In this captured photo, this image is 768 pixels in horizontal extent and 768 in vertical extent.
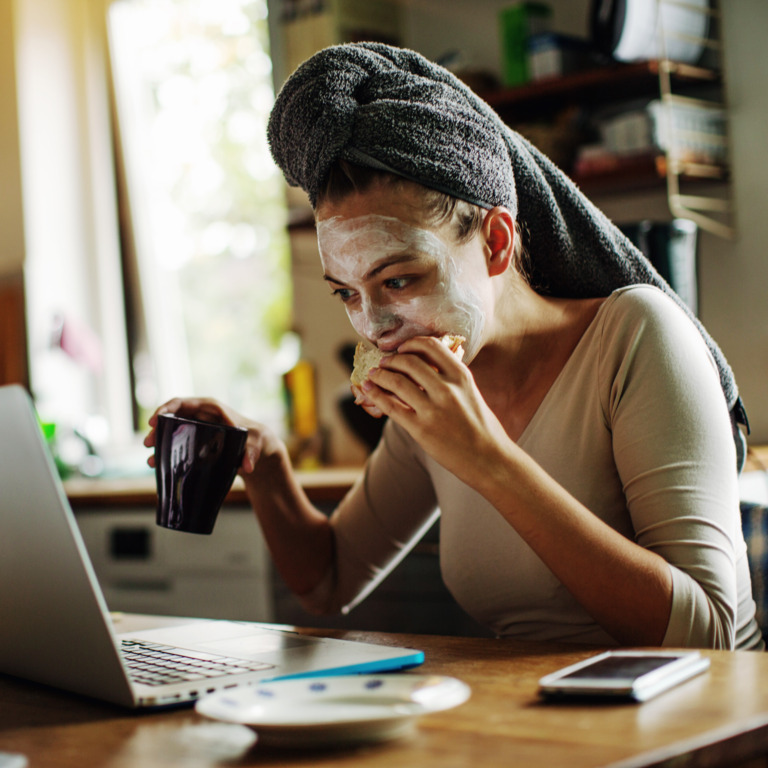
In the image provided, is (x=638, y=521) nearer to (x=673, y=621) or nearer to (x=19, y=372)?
(x=673, y=621)

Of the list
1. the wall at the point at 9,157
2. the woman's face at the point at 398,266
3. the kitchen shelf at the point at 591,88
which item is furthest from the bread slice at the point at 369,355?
the wall at the point at 9,157

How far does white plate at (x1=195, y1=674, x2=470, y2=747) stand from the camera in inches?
22.7

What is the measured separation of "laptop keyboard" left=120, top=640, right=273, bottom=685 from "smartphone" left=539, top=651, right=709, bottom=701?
0.26 m

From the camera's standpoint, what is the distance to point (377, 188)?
111 centimetres

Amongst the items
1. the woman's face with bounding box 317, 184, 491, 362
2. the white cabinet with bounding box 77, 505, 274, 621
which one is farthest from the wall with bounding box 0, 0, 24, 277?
the woman's face with bounding box 317, 184, 491, 362

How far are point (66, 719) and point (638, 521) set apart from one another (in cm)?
59

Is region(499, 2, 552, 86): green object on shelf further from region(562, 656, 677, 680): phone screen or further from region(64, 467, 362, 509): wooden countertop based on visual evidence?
region(562, 656, 677, 680): phone screen

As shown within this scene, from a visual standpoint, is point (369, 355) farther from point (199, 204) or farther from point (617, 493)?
point (199, 204)

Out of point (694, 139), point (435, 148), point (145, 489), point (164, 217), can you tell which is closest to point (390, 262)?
point (435, 148)

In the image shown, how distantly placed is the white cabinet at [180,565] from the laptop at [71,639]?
1399 mm

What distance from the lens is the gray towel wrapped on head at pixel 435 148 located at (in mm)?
1077

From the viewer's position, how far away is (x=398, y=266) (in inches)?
43.8

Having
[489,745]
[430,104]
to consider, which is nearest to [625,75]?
[430,104]

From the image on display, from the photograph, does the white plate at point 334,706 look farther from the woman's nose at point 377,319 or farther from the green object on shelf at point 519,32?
the green object on shelf at point 519,32
